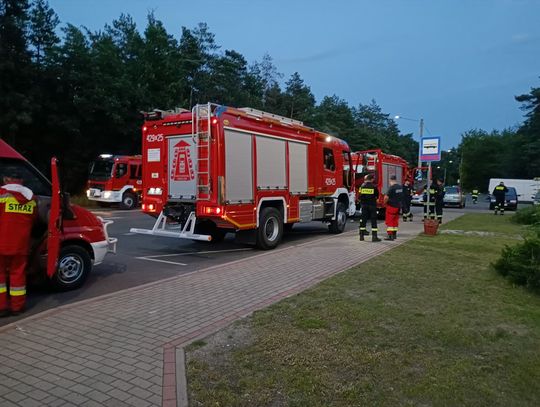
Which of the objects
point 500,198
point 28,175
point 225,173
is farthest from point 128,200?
point 500,198

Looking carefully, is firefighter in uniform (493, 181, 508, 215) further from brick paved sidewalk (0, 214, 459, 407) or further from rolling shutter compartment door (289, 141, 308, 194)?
brick paved sidewalk (0, 214, 459, 407)

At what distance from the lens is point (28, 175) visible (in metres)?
6.14

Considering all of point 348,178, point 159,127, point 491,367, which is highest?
point 159,127

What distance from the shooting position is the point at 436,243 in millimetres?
11461

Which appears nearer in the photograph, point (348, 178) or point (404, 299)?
point (404, 299)

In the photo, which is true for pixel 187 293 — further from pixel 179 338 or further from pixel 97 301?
pixel 179 338

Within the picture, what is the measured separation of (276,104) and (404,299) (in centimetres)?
4792

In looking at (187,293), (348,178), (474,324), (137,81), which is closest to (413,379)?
(474,324)

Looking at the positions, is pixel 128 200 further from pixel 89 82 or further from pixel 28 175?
pixel 28 175

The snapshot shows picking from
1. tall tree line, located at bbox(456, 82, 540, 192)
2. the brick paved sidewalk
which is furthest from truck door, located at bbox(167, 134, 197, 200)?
tall tree line, located at bbox(456, 82, 540, 192)

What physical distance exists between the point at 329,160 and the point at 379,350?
9.52 m

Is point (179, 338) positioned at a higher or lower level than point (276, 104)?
lower

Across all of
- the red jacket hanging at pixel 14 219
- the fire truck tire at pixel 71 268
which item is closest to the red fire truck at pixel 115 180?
the fire truck tire at pixel 71 268

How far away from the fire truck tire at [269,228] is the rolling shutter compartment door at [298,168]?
39.2 inches
